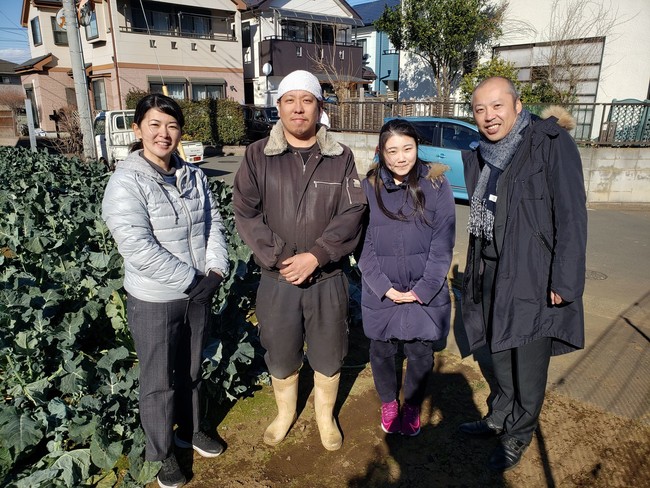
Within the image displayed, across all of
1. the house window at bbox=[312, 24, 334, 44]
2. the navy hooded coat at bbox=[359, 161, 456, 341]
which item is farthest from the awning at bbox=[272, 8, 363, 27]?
the navy hooded coat at bbox=[359, 161, 456, 341]

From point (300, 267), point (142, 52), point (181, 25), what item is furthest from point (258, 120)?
point (300, 267)

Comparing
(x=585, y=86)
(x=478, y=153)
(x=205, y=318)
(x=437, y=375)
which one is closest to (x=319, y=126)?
(x=478, y=153)

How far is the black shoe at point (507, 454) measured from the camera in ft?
8.79

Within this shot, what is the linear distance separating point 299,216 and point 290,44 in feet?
92.0

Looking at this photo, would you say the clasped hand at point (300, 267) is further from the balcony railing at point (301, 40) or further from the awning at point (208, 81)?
the balcony railing at point (301, 40)

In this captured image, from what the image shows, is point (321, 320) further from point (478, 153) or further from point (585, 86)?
point (585, 86)

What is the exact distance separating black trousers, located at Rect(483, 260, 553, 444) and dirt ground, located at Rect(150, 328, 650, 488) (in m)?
0.23

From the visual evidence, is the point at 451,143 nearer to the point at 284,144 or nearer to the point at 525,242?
the point at 525,242

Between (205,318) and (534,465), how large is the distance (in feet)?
6.52

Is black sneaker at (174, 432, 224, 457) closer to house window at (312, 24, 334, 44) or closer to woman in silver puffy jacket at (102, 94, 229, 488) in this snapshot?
woman in silver puffy jacket at (102, 94, 229, 488)

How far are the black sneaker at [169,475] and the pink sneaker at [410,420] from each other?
1.31 m

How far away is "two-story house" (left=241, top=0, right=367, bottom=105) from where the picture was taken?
28.0 m

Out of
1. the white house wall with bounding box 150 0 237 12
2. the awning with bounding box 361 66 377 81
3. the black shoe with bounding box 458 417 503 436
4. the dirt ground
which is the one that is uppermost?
the white house wall with bounding box 150 0 237 12

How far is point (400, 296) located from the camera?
2812 millimetres
